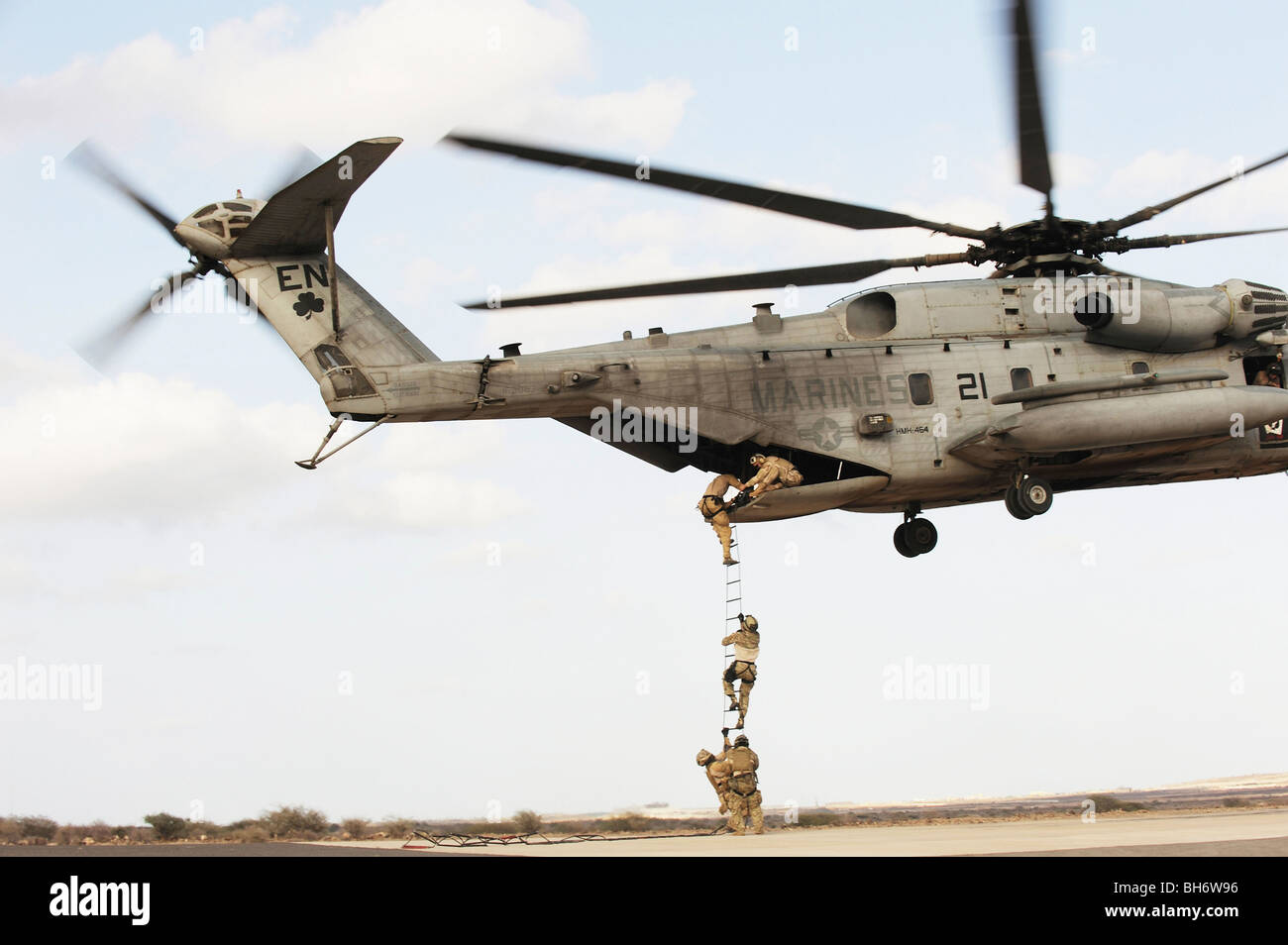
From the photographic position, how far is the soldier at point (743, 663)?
711 inches

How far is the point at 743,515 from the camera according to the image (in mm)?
19266

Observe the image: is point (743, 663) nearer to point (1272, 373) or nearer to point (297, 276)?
point (297, 276)

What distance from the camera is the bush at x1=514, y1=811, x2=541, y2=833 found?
18.8 meters

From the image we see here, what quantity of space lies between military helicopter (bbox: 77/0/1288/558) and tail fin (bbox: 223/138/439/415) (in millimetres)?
27

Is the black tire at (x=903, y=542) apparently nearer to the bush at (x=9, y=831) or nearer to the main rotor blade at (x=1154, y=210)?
the main rotor blade at (x=1154, y=210)

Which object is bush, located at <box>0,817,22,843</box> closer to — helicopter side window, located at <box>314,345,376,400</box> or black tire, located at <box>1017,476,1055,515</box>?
helicopter side window, located at <box>314,345,376,400</box>

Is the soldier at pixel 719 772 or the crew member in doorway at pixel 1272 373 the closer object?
the soldier at pixel 719 772

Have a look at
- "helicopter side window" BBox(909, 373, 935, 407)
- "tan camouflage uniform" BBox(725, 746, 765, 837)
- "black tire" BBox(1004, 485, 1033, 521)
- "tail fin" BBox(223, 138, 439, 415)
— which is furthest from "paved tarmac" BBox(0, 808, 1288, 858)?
"helicopter side window" BBox(909, 373, 935, 407)

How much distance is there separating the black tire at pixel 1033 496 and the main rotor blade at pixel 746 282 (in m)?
3.53

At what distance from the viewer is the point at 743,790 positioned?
1766 centimetres

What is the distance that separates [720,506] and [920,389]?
11.5 ft

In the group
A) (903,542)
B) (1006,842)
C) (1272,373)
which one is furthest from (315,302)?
(1272,373)

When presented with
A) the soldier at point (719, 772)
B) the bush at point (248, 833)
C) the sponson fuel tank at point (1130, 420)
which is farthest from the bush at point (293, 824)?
the sponson fuel tank at point (1130, 420)
